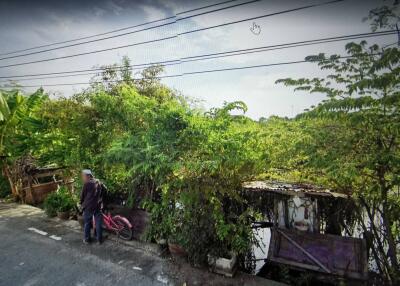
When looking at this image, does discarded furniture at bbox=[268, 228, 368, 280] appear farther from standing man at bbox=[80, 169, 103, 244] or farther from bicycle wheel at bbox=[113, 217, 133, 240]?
standing man at bbox=[80, 169, 103, 244]

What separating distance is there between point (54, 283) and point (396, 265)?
6856 millimetres

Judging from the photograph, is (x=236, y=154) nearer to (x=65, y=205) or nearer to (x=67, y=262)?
(x=67, y=262)

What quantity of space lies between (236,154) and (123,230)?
413 centimetres

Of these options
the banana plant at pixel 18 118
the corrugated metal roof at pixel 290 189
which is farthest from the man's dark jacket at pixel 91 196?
the banana plant at pixel 18 118

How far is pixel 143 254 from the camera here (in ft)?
20.8

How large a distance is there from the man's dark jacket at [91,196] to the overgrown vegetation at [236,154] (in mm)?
691

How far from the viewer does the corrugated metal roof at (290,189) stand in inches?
212

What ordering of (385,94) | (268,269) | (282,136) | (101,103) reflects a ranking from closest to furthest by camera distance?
(385,94), (282,136), (268,269), (101,103)

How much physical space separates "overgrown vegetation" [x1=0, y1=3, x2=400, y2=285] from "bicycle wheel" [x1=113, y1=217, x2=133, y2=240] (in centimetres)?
58

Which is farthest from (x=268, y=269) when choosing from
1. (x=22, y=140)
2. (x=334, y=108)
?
(x=22, y=140)

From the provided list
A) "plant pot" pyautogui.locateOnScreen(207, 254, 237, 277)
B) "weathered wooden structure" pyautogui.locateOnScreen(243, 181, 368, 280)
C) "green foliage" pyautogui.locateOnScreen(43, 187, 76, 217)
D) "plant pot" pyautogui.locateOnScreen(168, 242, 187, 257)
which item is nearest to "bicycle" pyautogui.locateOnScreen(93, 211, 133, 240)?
"plant pot" pyautogui.locateOnScreen(168, 242, 187, 257)

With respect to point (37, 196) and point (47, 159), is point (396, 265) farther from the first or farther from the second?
point (37, 196)

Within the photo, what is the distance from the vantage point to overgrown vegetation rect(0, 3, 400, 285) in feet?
13.6

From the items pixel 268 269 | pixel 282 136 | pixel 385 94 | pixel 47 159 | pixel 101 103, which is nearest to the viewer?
pixel 385 94
